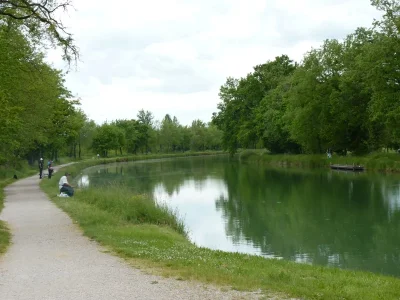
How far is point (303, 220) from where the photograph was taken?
20.6m

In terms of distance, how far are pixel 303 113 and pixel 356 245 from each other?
38.0 m

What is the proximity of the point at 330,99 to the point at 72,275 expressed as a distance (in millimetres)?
44308

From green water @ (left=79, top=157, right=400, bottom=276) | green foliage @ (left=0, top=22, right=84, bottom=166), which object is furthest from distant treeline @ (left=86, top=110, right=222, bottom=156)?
green water @ (left=79, top=157, right=400, bottom=276)

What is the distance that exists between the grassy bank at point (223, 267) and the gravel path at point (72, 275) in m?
Result: 0.41

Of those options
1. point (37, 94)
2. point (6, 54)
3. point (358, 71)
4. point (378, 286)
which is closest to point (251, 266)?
point (378, 286)

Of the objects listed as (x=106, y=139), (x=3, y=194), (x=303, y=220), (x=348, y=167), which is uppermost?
(x=106, y=139)

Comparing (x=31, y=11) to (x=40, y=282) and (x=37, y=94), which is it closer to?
(x=40, y=282)

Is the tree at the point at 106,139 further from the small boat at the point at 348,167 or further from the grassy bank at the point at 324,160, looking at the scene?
the small boat at the point at 348,167

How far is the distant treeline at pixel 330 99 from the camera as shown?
128ft

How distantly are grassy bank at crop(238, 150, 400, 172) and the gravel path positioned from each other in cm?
3617

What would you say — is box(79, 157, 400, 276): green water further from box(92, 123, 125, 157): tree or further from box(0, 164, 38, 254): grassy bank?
box(92, 123, 125, 157): tree

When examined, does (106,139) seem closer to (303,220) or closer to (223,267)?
(303,220)

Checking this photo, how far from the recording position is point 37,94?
101 feet

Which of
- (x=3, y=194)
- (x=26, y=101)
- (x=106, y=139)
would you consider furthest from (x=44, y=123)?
(x=106, y=139)
